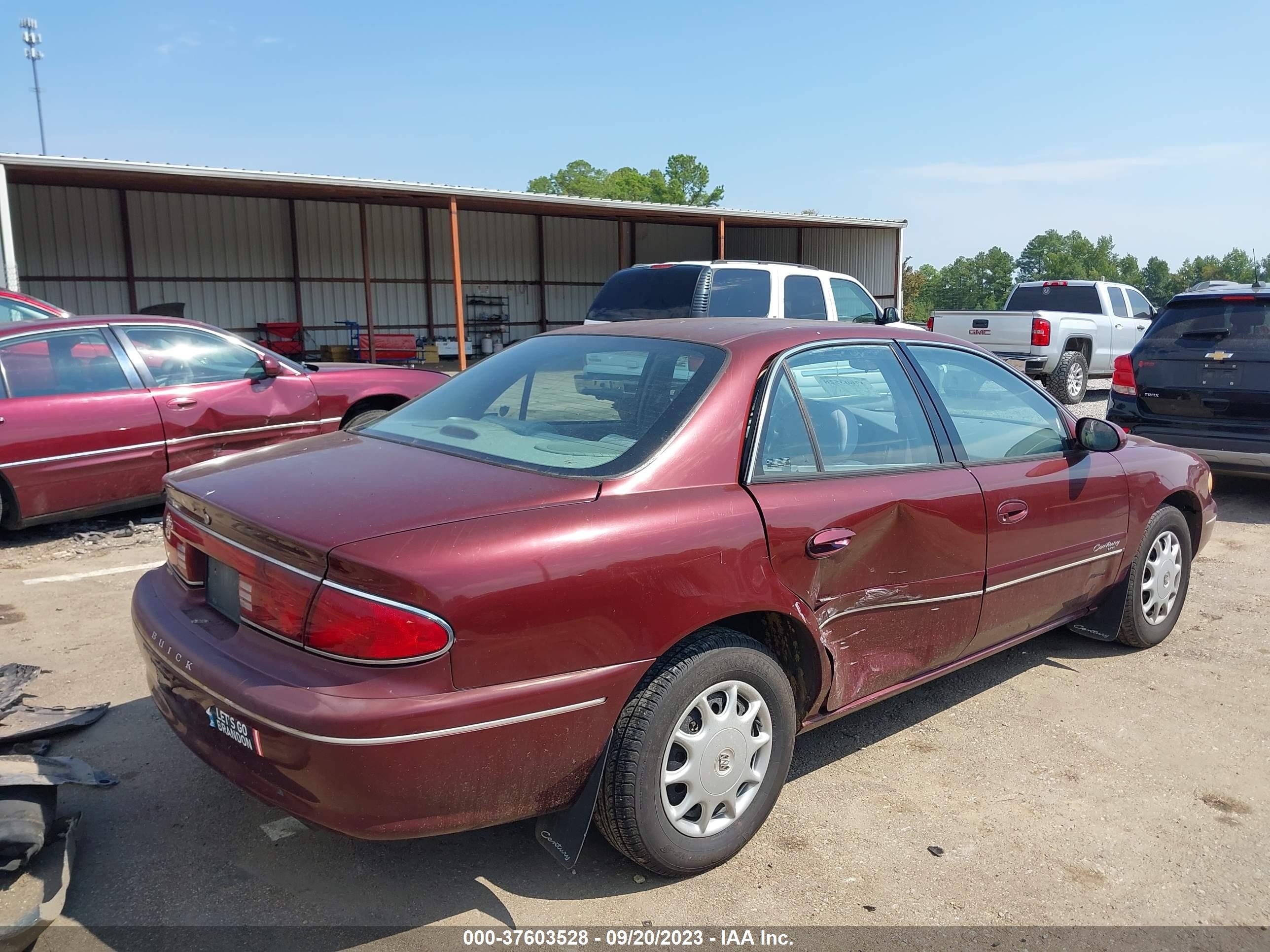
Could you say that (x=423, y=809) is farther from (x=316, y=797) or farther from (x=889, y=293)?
(x=889, y=293)

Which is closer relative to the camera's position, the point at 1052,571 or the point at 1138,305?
the point at 1052,571

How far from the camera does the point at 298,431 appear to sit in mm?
7465

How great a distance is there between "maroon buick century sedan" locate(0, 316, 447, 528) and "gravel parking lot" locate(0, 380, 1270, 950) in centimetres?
227

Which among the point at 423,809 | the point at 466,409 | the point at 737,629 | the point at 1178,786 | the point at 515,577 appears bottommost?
the point at 1178,786

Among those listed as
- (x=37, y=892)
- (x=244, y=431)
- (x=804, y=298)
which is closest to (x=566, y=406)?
(x=37, y=892)

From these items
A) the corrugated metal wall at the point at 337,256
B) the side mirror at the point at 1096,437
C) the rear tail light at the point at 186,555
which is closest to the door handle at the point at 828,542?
the side mirror at the point at 1096,437

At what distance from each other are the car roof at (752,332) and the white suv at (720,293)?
4.96 metres

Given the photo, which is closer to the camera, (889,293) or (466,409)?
(466,409)

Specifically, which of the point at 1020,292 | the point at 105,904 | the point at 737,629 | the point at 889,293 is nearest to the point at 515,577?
the point at 737,629

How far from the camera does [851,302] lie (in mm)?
10312

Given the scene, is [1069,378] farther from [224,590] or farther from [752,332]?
[224,590]

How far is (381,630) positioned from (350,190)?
1467 cm

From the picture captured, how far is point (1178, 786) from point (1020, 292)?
13.8m

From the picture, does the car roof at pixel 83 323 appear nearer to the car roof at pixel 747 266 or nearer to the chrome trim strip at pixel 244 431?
the chrome trim strip at pixel 244 431
